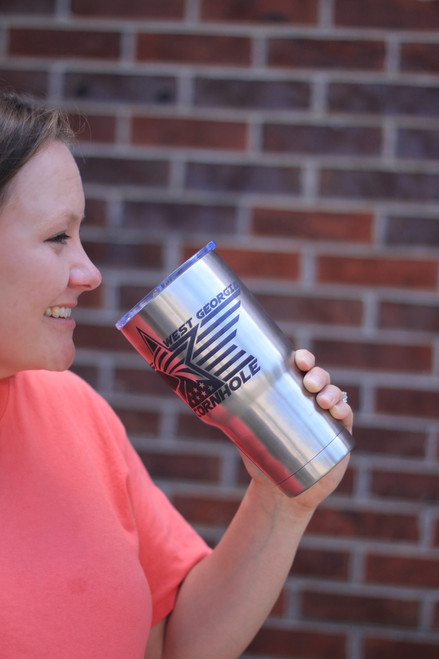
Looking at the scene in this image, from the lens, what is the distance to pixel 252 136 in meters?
1.54

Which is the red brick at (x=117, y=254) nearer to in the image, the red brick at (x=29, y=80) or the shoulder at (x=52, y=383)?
the red brick at (x=29, y=80)

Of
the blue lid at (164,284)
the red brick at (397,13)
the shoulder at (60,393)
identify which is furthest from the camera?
the red brick at (397,13)

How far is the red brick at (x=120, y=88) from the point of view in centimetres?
156

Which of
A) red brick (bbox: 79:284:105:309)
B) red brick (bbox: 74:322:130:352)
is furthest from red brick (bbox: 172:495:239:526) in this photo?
red brick (bbox: 79:284:105:309)

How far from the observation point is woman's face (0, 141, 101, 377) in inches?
31.7

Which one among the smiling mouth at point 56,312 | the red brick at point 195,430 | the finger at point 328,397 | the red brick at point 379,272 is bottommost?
the red brick at point 195,430

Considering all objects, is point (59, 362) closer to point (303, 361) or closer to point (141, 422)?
point (303, 361)

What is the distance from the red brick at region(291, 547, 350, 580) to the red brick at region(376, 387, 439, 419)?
1.15ft

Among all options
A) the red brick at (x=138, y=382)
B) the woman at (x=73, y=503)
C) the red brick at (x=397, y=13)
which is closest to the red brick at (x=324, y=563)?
the red brick at (x=138, y=382)

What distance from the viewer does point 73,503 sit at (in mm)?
882

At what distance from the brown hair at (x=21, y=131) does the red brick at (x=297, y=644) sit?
1225mm

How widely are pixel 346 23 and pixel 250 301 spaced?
96 cm

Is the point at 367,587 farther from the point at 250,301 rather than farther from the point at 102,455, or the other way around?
the point at 250,301

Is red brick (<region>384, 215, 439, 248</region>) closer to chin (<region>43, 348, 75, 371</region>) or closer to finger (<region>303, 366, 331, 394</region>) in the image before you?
finger (<region>303, 366, 331, 394</region>)
